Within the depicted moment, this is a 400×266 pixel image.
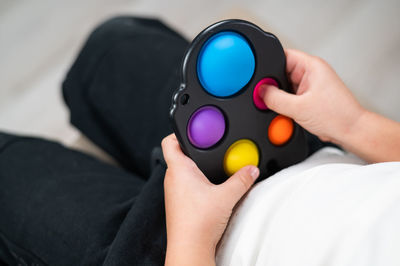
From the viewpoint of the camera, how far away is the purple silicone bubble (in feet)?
1.19

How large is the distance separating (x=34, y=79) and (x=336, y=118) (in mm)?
864

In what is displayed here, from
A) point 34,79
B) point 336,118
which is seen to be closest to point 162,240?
point 336,118

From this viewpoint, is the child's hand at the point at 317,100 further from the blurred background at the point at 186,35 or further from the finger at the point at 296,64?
the blurred background at the point at 186,35

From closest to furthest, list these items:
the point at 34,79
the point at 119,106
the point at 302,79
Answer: the point at 302,79 < the point at 119,106 < the point at 34,79

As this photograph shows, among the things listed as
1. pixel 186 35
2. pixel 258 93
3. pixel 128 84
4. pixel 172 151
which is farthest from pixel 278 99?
pixel 186 35

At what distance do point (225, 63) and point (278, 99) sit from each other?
0.26 ft

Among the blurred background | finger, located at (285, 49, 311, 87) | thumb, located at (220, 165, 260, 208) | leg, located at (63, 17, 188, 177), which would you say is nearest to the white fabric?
thumb, located at (220, 165, 260, 208)

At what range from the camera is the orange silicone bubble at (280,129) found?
418 mm

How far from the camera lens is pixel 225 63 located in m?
0.35

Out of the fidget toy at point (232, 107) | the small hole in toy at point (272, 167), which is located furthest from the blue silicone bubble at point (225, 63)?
the small hole in toy at point (272, 167)

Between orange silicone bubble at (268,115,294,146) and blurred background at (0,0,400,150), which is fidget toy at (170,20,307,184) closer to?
orange silicone bubble at (268,115,294,146)

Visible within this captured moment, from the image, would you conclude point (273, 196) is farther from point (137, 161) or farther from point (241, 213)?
point (137, 161)

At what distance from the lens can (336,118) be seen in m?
0.40

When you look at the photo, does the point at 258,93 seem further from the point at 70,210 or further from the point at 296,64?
the point at 70,210
